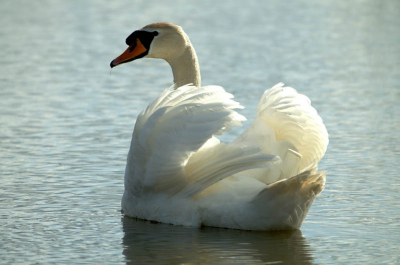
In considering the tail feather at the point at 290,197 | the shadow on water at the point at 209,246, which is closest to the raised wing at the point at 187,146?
the tail feather at the point at 290,197

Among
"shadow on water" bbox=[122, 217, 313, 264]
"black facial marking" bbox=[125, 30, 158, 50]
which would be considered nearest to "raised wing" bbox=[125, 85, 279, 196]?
"shadow on water" bbox=[122, 217, 313, 264]

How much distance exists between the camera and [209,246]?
617cm

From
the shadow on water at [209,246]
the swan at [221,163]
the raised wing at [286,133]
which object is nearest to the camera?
the shadow on water at [209,246]

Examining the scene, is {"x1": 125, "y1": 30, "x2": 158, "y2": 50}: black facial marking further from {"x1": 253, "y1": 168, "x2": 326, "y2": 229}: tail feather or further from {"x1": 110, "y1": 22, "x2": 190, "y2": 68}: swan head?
{"x1": 253, "y1": 168, "x2": 326, "y2": 229}: tail feather

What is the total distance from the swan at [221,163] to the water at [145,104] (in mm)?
179

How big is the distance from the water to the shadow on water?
2 centimetres

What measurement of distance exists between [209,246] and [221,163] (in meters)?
0.64

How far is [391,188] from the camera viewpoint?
25.5 ft

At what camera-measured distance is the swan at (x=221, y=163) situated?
6230 mm

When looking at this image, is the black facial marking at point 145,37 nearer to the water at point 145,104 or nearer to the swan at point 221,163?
the swan at point 221,163

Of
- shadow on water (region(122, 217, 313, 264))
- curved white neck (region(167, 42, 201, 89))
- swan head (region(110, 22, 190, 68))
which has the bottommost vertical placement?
shadow on water (region(122, 217, 313, 264))

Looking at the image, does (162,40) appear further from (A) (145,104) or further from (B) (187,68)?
(A) (145,104)

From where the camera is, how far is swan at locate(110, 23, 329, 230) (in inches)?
245

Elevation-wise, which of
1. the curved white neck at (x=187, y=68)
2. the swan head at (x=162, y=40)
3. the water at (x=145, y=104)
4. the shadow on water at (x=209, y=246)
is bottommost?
the shadow on water at (x=209, y=246)
